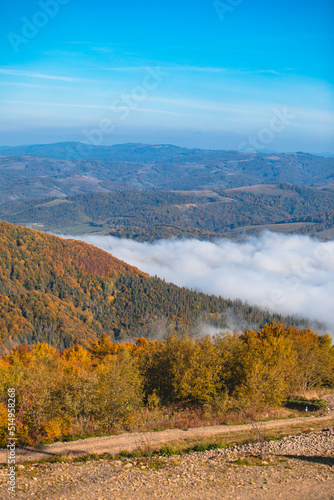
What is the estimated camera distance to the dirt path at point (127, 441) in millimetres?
30984

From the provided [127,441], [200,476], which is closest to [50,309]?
[127,441]

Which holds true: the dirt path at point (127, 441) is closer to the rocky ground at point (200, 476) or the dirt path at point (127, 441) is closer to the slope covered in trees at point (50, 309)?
the rocky ground at point (200, 476)

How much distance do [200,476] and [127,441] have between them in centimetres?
946

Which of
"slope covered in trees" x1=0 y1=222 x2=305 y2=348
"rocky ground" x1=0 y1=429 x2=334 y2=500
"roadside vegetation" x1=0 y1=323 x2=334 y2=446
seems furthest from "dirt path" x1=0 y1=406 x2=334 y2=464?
"slope covered in trees" x1=0 y1=222 x2=305 y2=348

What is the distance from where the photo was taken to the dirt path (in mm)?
30984

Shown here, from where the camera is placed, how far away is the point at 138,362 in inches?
2077

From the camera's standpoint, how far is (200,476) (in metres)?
25.7

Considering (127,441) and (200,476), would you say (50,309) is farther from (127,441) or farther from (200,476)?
(200,476)

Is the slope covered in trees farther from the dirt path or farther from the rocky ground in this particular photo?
the rocky ground

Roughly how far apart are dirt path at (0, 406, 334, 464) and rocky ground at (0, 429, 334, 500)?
2844 mm

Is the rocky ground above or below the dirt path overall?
above

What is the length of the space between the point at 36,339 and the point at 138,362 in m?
103

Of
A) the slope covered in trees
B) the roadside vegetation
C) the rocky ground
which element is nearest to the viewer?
the rocky ground

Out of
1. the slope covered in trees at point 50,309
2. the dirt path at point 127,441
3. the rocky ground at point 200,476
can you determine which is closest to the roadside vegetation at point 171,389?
the dirt path at point 127,441
